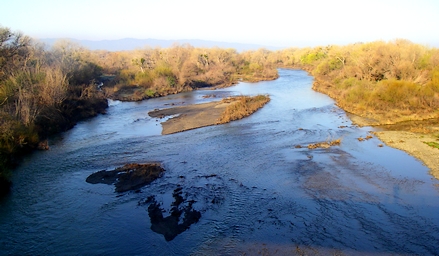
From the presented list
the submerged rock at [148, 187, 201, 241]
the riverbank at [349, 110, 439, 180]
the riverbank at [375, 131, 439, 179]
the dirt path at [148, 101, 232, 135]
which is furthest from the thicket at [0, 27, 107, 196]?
the riverbank at [349, 110, 439, 180]

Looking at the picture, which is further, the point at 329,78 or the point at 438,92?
the point at 329,78

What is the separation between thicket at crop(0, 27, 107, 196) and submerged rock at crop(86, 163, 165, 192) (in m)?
4.12

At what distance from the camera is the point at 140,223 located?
11.8 metres

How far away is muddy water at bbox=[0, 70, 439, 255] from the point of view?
10.6 meters

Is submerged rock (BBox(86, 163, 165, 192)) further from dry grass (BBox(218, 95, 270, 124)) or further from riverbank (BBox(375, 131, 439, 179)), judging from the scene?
riverbank (BBox(375, 131, 439, 179))

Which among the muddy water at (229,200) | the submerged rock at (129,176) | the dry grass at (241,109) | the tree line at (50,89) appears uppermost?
the tree line at (50,89)

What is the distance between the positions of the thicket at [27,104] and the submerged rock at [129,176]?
412 centimetres

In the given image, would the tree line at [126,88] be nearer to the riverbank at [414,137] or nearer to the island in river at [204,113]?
the riverbank at [414,137]

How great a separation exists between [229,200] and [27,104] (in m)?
16.5

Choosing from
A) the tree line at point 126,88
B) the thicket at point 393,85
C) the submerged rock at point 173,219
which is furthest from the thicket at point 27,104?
the thicket at point 393,85

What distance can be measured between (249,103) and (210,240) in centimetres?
2563

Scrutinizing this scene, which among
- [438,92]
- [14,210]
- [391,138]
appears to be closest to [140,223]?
[14,210]

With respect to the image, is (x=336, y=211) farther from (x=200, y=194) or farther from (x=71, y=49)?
(x=71, y=49)

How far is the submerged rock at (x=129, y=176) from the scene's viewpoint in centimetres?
1484
